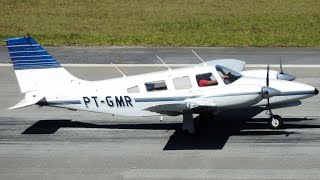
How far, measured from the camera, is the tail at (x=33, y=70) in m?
22.0

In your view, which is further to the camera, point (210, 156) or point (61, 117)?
A: point (61, 117)

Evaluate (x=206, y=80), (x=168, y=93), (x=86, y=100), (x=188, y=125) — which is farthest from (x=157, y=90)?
(x=86, y=100)

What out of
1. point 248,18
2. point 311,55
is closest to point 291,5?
point 248,18

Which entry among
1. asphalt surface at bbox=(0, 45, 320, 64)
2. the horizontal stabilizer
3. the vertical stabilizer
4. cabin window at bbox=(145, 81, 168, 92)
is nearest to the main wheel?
cabin window at bbox=(145, 81, 168, 92)

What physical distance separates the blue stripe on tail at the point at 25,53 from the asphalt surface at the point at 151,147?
2.05 m

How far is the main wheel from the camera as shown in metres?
21.9

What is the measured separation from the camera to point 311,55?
3350cm

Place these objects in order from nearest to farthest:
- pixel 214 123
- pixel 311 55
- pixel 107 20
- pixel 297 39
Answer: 1. pixel 214 123
2. pixel 311 55
3. pixel 297 39
4. pixel 107 20

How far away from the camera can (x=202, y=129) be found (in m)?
22.5

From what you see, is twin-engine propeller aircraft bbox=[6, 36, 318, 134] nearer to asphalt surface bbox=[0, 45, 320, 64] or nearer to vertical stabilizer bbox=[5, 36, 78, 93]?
vertical stabilizer bbox=[5, 36, 78, 93]

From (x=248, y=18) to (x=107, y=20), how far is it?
27.7ft

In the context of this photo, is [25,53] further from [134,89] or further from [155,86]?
[155,86]

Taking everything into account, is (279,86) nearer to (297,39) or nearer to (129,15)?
(297,39)

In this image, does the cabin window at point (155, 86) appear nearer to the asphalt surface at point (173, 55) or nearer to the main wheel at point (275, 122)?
the main wheel at point (275, 122)
